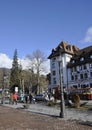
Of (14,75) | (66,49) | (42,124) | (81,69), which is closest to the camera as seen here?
(42,124)

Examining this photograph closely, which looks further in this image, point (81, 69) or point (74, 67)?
point (74, 67)

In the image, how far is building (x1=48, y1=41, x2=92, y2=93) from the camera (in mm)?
63594

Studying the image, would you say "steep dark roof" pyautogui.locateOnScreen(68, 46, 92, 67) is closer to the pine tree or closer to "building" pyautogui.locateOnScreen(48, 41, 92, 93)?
"building" pyautogui.locateOnScreen(48, 41, 92, 93)

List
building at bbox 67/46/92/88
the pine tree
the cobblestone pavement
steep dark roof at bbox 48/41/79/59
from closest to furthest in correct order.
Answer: the cobblestone pavement < building at bbox 67/46/92/88 < steep dark roof at bbox 48/41/79/59 < the pine tree

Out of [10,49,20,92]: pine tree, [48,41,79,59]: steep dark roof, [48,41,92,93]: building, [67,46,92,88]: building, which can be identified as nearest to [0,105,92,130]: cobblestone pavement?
[48,41,92,93]: building

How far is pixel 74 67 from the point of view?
68375 mm

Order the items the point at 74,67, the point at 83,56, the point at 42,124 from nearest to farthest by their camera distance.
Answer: the point at 42,124 → the point at 83,56 → the point at 74,67

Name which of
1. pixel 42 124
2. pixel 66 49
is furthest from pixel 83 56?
pixel 42 124

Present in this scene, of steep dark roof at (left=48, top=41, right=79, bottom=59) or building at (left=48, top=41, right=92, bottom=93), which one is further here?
steep dark roof at (left=48, top=41, right=79, bottom=59)

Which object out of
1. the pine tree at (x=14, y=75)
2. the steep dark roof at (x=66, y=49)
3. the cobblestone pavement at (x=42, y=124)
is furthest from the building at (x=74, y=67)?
the cobblestone pavement at (x=42, y=124)

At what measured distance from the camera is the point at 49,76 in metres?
79.1

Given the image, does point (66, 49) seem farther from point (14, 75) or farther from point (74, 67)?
point (14, 75)

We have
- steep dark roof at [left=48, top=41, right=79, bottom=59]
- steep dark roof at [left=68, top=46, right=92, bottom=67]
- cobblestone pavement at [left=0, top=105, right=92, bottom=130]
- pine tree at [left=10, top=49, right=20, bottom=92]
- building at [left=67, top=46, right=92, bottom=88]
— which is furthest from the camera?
pine tree at [left=10, top=49, right=20, bottom=92]

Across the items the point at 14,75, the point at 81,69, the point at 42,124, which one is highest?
the point at 14,75
